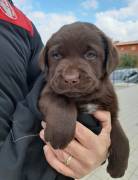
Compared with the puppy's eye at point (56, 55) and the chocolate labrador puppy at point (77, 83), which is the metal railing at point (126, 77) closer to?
the chocolate labrador puppy at point (77, 83)

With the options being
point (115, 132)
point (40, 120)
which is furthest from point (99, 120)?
point (40, 120)

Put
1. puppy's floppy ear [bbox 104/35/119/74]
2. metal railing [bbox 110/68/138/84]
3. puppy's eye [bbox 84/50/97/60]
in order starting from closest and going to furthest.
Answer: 1. puppy's eye [bbox 84/50/97/60]
2. puppy's floppy ear [bbox 104/35/119/74]
3. metal railing [bbox 110/68/138/84]

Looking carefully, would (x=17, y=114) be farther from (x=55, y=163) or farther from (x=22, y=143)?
(x=55, y=163)

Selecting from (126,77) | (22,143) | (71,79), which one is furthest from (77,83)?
(126,77)

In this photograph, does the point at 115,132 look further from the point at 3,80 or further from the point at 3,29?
the point at 3,29

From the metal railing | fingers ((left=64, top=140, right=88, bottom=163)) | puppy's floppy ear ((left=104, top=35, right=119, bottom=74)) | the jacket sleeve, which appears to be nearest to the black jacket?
the jacket sleeve

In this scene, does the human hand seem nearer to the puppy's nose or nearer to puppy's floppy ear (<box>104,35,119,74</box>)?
the puppy's nose
